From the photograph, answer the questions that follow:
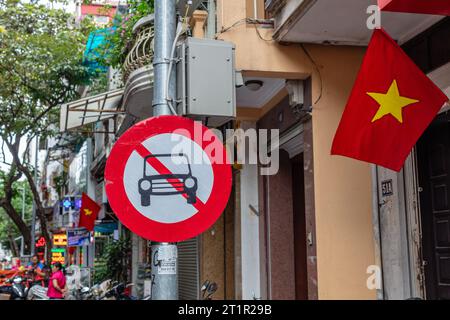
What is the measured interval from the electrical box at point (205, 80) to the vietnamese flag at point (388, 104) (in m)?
1.04

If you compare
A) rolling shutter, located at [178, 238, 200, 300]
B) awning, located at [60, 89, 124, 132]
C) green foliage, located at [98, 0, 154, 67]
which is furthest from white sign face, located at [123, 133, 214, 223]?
awning, located at [60, 89, 124, 132]

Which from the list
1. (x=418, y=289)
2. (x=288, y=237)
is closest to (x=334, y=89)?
(x=418, y=289)

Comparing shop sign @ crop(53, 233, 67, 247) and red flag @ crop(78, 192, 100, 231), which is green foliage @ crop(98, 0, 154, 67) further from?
shop sign @ crop(53, 233, 67, 247)

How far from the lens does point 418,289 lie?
19.1 ft

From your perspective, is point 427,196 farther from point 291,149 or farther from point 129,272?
point 129,272

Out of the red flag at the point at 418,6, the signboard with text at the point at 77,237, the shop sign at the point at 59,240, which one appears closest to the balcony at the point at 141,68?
the red flag at the point at 418,6

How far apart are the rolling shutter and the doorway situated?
228 inches

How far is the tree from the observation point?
61.2ft

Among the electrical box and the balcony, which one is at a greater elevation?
the balcony

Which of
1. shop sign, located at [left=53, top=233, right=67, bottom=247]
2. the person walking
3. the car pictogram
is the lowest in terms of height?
the person walking

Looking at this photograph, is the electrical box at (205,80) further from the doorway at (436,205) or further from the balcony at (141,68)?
the balcony at (141,68)

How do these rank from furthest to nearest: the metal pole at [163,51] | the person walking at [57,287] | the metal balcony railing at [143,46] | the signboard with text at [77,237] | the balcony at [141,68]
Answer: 1. the signboard with text at [77,237]
2. the person walking at [57,287]
3. the metal balcony railing at [143,46]
4. the balcony at [141,68]
5. the metal pole at [163,51]

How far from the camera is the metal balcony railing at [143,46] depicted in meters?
9.21
